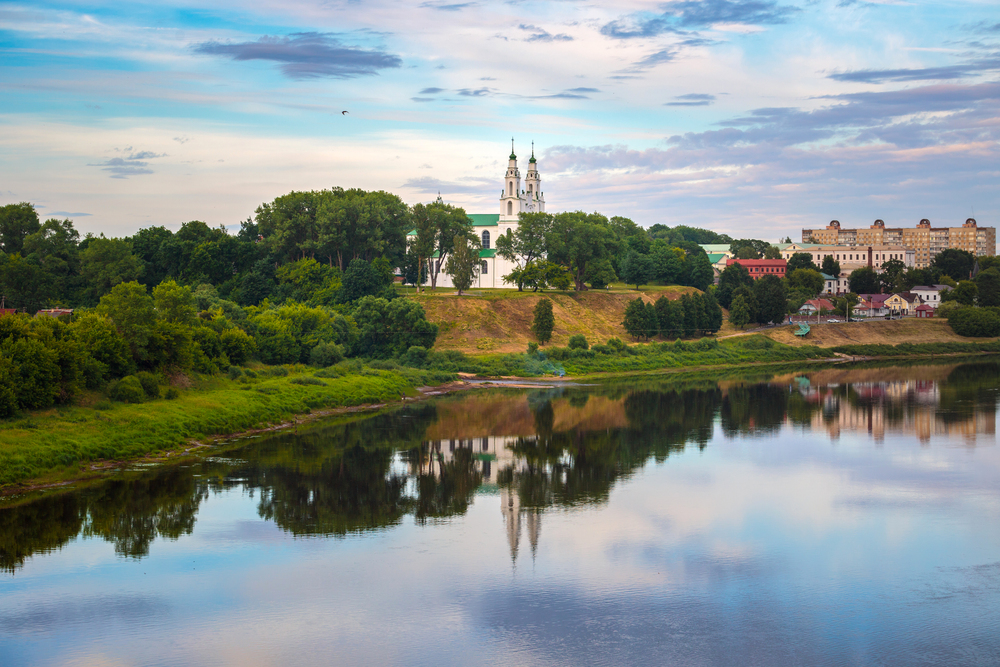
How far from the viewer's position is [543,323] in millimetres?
65000

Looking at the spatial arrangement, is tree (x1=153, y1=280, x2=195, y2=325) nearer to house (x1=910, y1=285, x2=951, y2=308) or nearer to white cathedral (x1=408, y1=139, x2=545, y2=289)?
white cathedral (x1=408, y1=139, x2=545, y2=289)

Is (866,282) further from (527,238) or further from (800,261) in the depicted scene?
(527,238)

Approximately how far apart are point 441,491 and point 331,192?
50140mm

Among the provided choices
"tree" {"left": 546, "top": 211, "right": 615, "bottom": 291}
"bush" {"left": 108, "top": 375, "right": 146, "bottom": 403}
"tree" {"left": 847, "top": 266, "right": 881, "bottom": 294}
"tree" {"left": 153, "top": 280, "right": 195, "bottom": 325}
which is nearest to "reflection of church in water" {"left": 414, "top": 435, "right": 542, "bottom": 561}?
"bush" {"left": 108, "top": 375, "right": 146, "bottom": 403}

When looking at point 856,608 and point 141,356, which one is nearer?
point 856,608

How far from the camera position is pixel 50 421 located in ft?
97.9

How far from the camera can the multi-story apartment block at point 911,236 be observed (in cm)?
18550

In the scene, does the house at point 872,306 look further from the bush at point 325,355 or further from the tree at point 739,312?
the bush at point 325,355

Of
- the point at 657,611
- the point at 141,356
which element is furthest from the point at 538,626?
the point at 141,356

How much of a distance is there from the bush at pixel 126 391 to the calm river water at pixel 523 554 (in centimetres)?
397

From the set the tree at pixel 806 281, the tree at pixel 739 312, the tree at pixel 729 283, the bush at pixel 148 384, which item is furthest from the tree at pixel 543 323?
the tree at pixel 806 281

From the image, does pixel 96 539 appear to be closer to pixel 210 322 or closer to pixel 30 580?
pixel 30 580

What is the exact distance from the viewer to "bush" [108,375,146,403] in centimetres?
3356

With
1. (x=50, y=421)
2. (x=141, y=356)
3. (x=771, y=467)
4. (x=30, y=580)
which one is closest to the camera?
(x=30, y=580)
